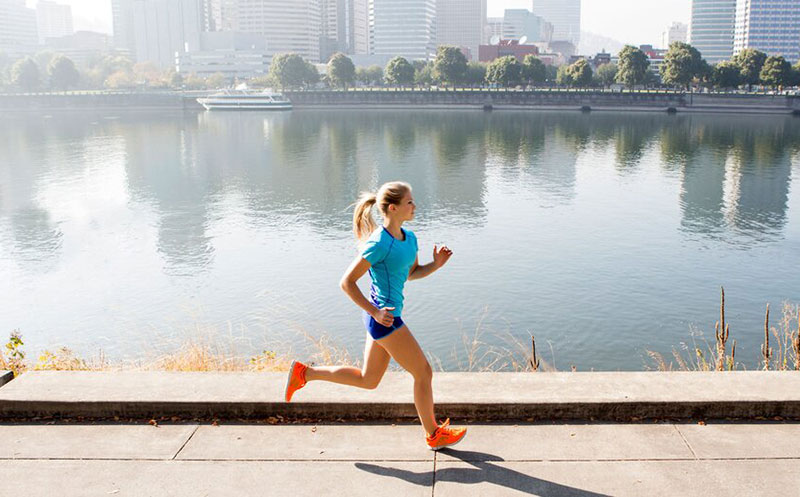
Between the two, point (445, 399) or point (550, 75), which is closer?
point (445, 399)

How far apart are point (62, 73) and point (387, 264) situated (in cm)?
16582

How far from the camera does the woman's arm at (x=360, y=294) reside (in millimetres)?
4789

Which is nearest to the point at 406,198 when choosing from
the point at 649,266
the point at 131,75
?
the point at 649,266

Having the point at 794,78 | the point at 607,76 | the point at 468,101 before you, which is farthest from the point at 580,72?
the point at 794,78

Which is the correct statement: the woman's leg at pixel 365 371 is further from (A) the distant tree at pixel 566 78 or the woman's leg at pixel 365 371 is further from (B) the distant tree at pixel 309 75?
(B) the distant tree at pixel 309 75

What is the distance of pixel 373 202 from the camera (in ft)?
17.2

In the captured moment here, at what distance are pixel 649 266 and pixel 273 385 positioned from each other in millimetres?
19060

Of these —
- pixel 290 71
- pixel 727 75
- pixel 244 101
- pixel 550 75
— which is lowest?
pixel 244 101

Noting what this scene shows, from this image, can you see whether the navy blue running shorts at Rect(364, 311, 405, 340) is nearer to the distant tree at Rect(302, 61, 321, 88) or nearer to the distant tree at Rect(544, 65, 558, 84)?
the distant tree at Rect(544, 65, 558, 84)

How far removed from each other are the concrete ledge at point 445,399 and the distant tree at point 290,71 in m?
144

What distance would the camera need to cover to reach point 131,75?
18912cm

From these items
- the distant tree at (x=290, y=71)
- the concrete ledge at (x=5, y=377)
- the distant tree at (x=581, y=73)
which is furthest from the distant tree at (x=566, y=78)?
the concrete ledge at (x=5, y=377)

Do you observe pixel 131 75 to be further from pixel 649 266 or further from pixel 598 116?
pixel 649 266

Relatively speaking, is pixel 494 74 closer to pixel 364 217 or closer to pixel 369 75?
pixel 369 75
